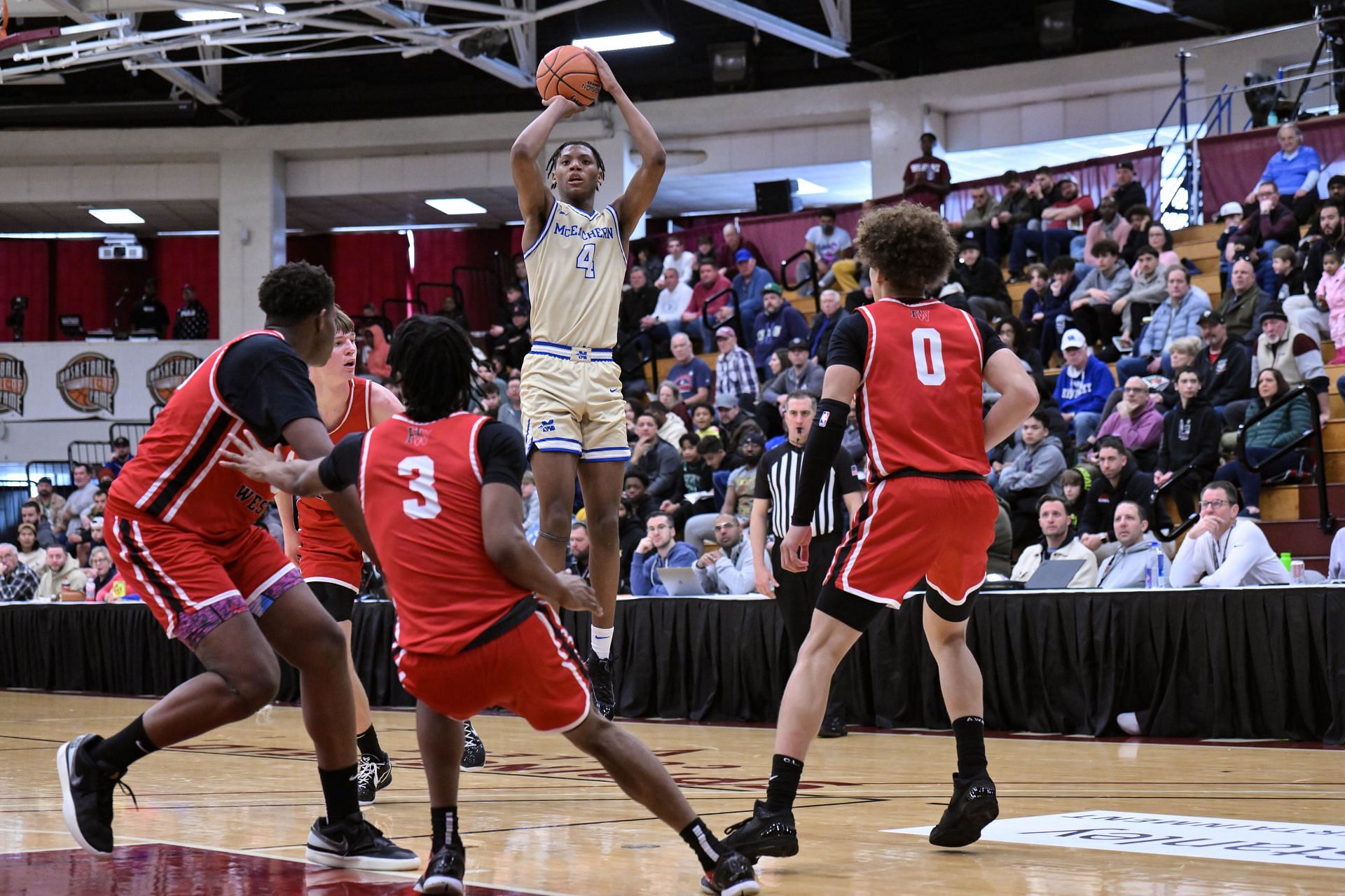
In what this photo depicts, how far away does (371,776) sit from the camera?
5.47m

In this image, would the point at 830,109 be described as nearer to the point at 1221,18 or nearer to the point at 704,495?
the point at 1221,18

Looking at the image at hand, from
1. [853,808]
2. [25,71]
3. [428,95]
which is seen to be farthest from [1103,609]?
[428,95]

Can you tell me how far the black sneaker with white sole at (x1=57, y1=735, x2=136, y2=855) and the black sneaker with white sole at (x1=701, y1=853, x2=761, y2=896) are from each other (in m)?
1.65

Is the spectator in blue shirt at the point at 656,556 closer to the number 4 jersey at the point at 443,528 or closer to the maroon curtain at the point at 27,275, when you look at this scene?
the number 4 jersey at the point at 443,528

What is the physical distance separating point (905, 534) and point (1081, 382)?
941 cm

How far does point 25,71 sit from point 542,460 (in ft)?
53.1

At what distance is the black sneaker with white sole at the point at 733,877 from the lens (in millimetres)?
3332

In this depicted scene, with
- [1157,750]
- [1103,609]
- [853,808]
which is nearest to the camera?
[853,808]

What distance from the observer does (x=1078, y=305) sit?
1438cm

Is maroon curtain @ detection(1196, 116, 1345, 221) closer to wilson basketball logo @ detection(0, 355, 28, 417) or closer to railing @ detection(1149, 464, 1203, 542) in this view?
railing @ detection(1149, 464, 1203, 542)

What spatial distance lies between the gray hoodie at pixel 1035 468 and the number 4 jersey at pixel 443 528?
26.8 feet

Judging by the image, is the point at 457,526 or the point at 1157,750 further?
the point at 1157,750

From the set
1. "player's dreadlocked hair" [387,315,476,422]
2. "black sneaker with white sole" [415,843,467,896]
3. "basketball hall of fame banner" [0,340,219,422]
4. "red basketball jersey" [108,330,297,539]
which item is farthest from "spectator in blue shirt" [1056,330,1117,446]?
"basketball hall of fame banner" [0,340,219,422]

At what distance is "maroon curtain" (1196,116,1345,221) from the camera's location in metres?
15.5
